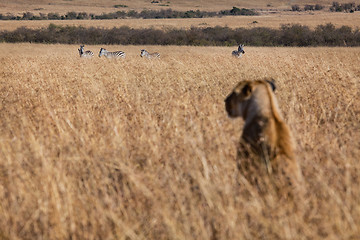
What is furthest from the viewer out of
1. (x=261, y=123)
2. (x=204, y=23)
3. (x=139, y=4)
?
(x=139, y=4)

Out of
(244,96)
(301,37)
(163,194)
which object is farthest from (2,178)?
(301,37)

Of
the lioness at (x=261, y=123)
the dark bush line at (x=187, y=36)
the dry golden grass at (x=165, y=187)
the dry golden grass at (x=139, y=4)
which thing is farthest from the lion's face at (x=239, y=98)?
the dry golden grass at (x=139, y=4)

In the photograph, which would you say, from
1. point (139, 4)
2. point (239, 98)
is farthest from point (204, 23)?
point (139, 4)

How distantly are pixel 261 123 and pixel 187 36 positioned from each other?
35250 millimetres

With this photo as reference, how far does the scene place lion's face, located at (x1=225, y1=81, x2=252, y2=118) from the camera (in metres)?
4.05

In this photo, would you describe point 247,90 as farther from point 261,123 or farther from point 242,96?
point 261,123

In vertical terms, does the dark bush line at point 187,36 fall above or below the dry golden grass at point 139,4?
below

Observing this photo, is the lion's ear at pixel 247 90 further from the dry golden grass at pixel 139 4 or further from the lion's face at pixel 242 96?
the dry golden grass at pixel 139 4

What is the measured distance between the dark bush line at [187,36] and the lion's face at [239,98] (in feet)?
106

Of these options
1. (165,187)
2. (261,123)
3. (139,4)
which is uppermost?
(139,4)

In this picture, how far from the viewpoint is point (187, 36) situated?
125 feet

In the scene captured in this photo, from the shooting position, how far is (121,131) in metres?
5.16

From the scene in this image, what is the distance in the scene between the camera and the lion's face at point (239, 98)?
159 inches

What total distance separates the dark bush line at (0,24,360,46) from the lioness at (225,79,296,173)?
32381mm
